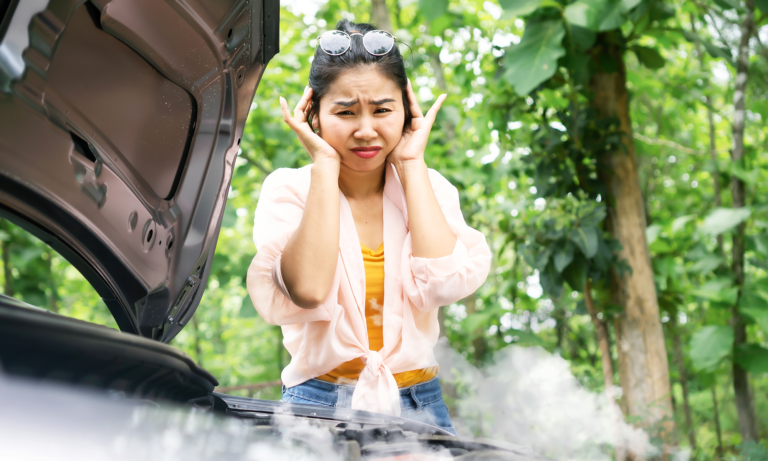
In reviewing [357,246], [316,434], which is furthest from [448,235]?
[316,434]

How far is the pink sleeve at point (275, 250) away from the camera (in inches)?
52.0

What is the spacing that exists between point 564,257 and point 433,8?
139 cm

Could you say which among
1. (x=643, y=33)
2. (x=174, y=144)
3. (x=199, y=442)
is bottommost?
(x=199, y=442)

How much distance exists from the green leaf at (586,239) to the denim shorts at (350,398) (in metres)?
1.55

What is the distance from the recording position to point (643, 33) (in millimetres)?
2801

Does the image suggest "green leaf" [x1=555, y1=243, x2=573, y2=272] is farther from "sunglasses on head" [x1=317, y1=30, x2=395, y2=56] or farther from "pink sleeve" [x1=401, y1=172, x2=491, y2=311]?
"sunglasses on head" [x1=317, y1=30, x2=395, y2=56]

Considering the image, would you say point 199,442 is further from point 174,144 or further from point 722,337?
point 722,337

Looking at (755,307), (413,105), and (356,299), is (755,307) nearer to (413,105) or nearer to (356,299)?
(413,105)

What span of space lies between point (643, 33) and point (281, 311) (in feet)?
7.91

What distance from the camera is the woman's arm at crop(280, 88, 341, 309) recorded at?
1.26 m

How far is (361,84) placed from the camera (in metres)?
1.36

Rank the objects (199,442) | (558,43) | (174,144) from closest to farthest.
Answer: (199,442) → (174,144) → (558,43)

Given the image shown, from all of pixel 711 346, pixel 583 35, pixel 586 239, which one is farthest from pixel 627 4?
pixel 711 346

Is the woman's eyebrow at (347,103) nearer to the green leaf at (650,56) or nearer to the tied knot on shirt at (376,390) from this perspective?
the tied knot on shirt at (376,390)
